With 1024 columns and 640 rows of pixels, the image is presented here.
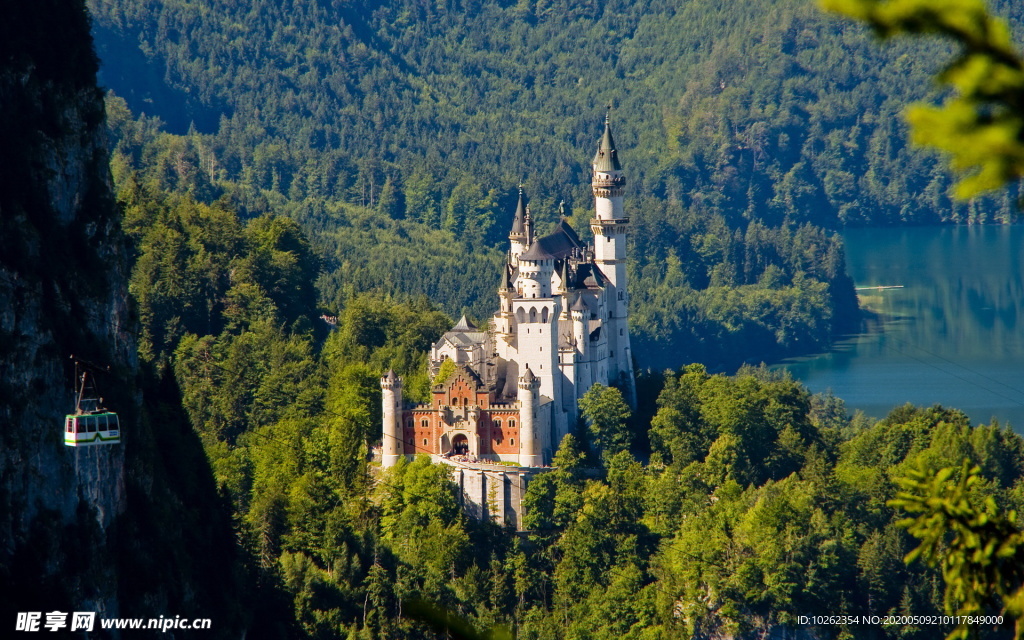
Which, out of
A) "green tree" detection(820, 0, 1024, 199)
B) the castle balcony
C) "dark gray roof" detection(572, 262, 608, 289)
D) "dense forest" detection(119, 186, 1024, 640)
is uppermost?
the castle balcony

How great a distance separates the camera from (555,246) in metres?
74.6

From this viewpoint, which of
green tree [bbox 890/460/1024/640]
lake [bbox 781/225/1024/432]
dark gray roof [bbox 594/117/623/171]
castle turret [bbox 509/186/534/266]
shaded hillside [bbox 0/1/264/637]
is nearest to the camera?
green tree [bbox 890/460/1024/640]

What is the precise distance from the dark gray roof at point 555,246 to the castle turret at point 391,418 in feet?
23.9

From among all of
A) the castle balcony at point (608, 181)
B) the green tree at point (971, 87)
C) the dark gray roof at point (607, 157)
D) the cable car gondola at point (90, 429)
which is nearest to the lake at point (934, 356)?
the dark gray roof at point (607, 157)

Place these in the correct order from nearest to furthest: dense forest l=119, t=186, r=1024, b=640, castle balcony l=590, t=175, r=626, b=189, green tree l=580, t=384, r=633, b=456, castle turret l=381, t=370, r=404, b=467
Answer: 1. dense forest l=119, t=186, r=1024, b=640
2. castle turret l=381, t=370, r=404, b=467
3. green tree l=580, t=384, r=633, b=456
4. castle balcony l=590, t=175, r=626, b=189

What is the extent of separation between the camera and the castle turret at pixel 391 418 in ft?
223

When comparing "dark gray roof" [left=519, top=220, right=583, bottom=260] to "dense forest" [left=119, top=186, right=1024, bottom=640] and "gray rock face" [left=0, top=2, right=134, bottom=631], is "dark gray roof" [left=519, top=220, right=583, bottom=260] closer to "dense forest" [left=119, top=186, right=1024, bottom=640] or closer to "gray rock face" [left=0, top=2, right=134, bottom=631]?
"dense forest" [left=119, top=186, right=1024, bottom=640]

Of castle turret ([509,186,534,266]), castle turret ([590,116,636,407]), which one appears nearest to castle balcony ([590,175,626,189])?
castle turret ([590,116,636,407])

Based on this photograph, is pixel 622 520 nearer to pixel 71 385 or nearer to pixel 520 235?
pixel 520 235

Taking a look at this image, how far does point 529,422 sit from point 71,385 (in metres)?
22.0

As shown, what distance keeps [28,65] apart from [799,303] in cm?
13141

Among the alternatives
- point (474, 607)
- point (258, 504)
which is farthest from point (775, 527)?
point (258, 504)

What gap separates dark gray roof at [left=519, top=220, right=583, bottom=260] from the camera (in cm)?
6981

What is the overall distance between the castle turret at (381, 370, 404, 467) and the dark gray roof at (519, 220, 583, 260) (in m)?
7.29
